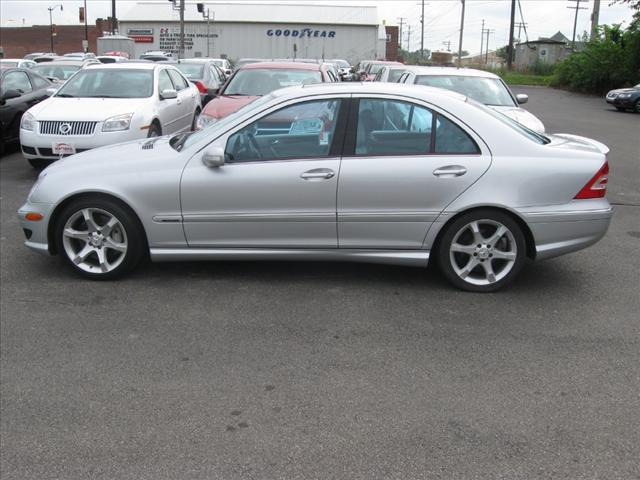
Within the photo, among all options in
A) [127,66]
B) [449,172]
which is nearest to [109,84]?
[127,66]

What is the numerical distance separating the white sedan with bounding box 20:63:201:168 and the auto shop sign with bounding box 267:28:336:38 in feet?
213

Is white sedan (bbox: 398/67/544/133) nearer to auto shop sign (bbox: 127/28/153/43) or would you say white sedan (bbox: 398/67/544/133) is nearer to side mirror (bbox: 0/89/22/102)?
side mirror (bbox: 0/89/22/102)

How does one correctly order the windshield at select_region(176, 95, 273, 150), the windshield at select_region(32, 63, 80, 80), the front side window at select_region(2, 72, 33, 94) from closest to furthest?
1. the windshield at select_region(176, 95, 273, 150)
2. the front side window at select_region(2, 72, 33, 94)
3. the windshield at select_region(32, 63, 80, 80)

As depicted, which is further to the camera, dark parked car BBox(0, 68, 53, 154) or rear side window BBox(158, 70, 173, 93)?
dark parked car BBox(0, 68, 53, 154)

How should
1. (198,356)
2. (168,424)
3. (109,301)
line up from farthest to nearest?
(109,301) → (198,356) → (168,424)

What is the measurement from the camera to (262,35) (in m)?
74.6

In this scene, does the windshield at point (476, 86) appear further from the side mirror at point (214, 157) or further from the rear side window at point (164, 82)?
the side mirror at point (214, 157)

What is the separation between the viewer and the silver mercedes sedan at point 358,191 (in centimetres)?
507

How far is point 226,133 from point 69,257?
1.59 metres

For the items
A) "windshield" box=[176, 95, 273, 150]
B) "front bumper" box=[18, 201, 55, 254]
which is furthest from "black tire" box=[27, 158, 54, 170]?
"windshield" box=[176, 95, 273, 150]

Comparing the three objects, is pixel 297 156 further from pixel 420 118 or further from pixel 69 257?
pixel 69 257

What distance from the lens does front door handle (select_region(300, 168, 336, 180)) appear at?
5059mm

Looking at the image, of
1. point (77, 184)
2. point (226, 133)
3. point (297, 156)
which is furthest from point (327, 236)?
point (77, 184)

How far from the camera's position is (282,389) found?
3.72 metres
